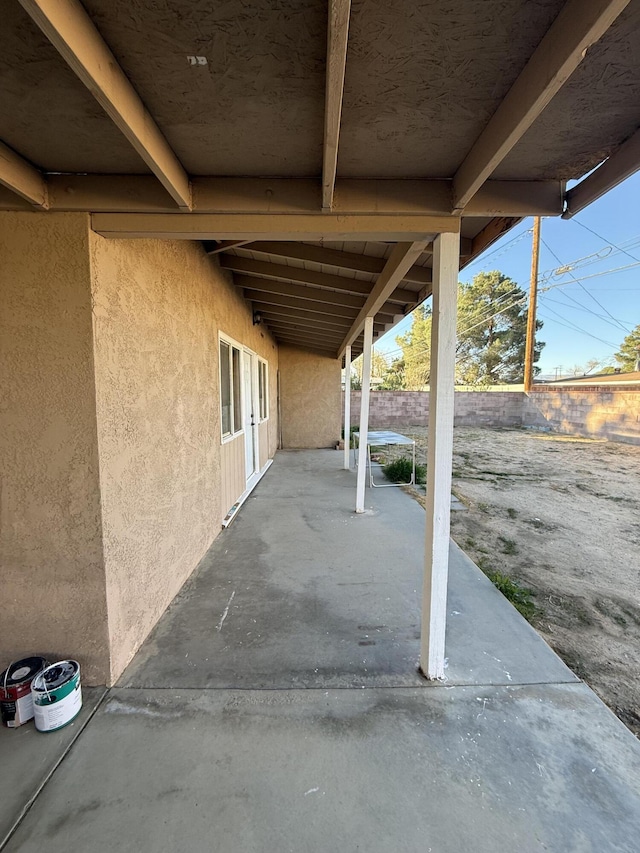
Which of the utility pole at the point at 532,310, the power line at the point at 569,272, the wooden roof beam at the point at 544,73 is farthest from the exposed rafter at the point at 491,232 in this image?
the power line at the point at 569,272

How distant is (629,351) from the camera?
85.1 ft

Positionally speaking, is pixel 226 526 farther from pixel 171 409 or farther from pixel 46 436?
→ pixel 46 436

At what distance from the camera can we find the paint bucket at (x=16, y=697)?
1.62 metres

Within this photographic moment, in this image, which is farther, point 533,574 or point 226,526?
point 226,526

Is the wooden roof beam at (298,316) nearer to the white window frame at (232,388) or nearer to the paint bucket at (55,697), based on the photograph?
the white window frame at (232,388)

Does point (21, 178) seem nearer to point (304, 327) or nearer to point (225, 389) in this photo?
point (225, 389)

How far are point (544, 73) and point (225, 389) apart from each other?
382 cm

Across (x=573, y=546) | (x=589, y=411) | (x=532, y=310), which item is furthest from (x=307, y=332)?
(x=532, y=310)

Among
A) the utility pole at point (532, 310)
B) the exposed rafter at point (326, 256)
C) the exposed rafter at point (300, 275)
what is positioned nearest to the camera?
the exposed rafter at point (326, 256)

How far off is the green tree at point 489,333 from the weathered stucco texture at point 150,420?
23607 mm

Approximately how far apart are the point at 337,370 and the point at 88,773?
8461 mm

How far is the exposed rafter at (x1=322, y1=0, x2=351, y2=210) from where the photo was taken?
2.62 ft

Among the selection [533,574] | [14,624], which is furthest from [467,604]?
[14,624]

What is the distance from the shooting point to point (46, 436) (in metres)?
1.72
